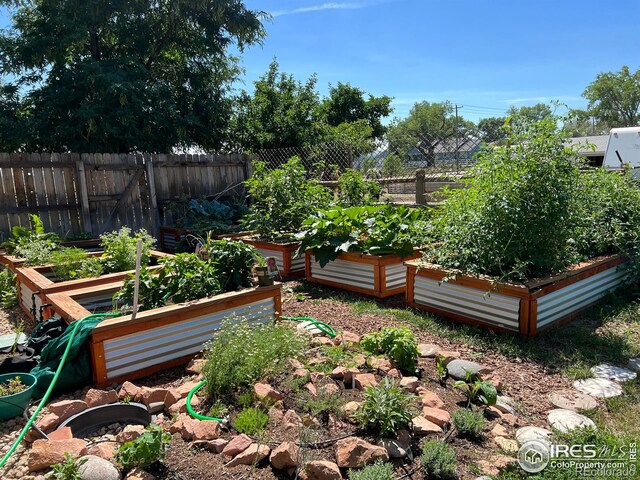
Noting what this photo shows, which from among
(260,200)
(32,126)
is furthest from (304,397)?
(32,126)

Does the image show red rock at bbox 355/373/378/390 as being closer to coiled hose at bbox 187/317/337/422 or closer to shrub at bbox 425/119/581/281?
coiled hose at bbox 187/317/337/422

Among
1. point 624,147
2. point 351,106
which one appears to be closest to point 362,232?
point 624,147

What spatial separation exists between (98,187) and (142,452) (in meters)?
6.87

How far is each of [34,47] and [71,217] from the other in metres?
4.64

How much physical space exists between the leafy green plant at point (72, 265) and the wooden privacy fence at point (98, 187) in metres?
3.10

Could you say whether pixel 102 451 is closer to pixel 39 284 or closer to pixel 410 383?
pixel 410 383

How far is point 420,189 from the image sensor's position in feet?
22.8

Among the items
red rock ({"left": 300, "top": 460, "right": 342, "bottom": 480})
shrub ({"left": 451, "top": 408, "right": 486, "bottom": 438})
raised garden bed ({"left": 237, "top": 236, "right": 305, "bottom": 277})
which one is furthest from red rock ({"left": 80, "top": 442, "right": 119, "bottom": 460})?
raised garden bed ({"left": 237, "top": 236, "right": 305, "bottom": 277})

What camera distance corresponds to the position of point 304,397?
2.47m

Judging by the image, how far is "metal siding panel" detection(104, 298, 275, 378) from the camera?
2953mm

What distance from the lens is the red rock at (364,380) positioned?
2.62 m

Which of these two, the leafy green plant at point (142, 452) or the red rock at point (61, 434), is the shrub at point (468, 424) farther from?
the red rock at point (61, 434)

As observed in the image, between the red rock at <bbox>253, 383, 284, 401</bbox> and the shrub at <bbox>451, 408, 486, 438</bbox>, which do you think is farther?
the red rock at <bbox>253, 383, 284, 401</bbox>

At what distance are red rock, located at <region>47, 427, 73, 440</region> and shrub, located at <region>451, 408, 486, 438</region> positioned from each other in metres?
1.92
